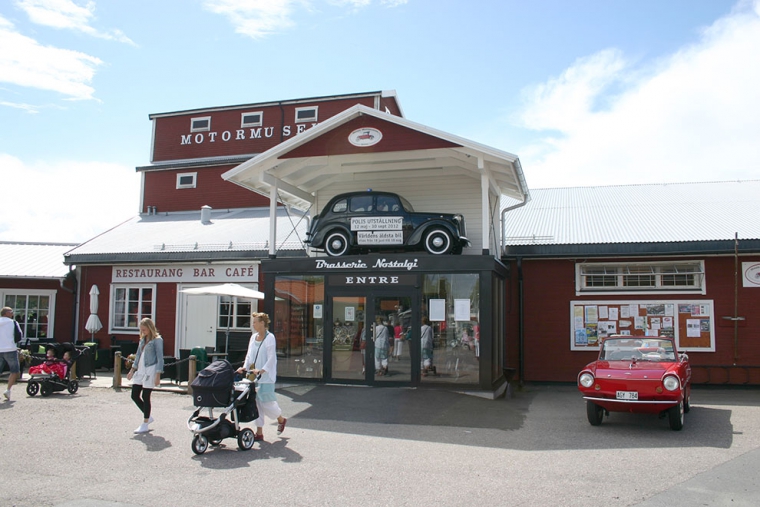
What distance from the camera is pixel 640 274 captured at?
15.2 m

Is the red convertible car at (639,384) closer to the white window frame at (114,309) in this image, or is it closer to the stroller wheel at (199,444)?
the stroller wheel at (199,444)

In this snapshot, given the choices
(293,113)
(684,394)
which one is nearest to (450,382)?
(684,394)

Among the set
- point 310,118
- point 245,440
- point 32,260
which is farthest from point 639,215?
point 32,260

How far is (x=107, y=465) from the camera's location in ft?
23.6

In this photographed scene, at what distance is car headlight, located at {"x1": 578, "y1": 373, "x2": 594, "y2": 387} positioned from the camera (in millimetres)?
9603

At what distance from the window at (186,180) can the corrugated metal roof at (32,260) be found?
5148 mm

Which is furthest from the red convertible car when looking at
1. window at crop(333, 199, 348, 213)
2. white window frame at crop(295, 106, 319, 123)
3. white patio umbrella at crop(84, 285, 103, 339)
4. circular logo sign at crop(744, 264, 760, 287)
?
white window frame at crop(295, 106, 319, 123)

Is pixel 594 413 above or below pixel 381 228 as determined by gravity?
below

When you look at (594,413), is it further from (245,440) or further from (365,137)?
(365,137)

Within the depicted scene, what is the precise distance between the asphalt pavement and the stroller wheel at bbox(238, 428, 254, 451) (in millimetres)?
89

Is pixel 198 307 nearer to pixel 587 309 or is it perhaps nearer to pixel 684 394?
pixel 587 309

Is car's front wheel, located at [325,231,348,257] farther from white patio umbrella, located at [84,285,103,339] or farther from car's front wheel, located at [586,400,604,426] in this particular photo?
white patio umbrella, located at [84,285,103,339]

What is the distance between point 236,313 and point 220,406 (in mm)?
10964

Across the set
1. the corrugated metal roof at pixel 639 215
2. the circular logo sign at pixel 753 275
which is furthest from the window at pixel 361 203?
the circular logo sign at pixel 753 275
